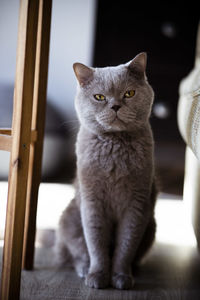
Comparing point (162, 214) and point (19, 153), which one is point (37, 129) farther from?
point (162, 214)

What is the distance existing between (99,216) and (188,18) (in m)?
1.89

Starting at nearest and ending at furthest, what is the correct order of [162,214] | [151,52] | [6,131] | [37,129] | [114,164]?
[6,131], [114,164], [37,129], [162,214], [151,52]

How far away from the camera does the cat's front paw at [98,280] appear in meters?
1.10

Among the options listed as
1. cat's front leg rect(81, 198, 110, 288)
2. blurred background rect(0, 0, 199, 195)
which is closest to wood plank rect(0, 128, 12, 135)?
cat's front leg rect(81, 198, 110, 288)

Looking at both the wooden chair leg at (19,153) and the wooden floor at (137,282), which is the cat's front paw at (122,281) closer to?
the wooden floor at (137,282)

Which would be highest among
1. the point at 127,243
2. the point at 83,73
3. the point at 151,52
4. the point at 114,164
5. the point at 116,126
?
the point at 151,52

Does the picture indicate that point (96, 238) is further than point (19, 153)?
Yes

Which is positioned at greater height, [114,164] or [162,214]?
[114,164]

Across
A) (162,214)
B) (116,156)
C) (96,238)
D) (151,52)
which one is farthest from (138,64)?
(151,52)

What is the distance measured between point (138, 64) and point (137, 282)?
73 cm

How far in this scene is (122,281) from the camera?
1.10 meters

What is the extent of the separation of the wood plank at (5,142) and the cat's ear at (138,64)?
0.44m

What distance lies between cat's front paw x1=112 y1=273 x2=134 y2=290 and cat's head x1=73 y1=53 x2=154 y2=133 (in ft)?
1.56

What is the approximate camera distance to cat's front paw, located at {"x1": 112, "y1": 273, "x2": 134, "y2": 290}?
110 cm
